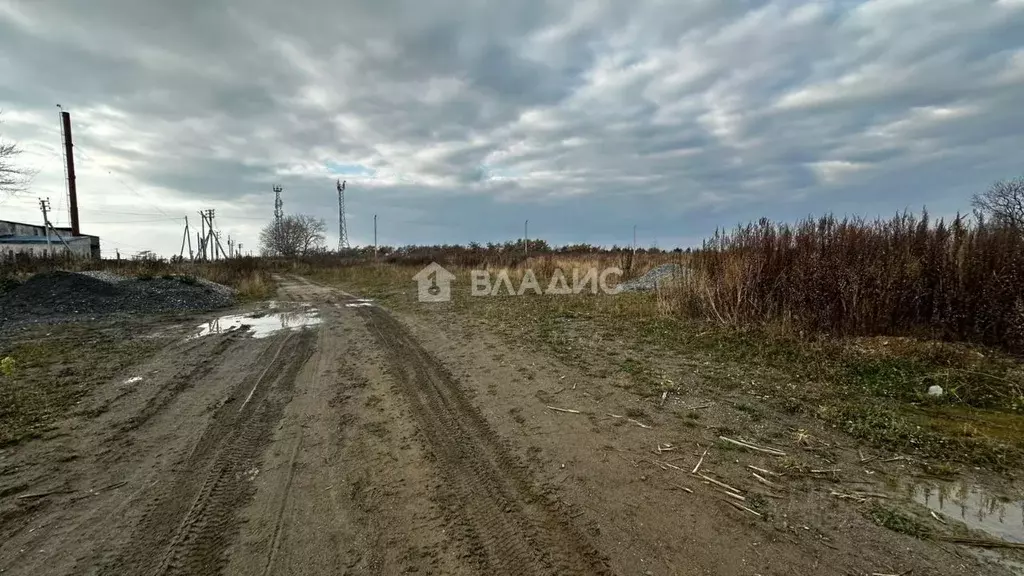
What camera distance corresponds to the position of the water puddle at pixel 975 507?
2.42 m

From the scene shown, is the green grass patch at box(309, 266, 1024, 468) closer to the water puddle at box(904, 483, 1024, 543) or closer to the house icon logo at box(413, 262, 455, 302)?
the water puddle at box(904, 483, 1024, 543)

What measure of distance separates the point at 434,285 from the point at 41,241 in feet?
122

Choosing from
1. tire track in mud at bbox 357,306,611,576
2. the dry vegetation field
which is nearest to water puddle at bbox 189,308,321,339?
the dry vegetation field

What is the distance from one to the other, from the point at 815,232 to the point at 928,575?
6.73 m

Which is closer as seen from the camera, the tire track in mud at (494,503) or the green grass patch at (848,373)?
the tire track in mud at (494,503)

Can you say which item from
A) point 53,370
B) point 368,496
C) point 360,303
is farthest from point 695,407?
point 360,303

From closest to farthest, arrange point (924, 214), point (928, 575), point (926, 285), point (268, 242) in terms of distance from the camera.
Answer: point (928, 575) < point (926, 285) < point (924, 214) < point (268, 242)

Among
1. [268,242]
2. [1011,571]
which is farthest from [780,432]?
[268,242]

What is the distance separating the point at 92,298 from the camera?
1148 centimetres

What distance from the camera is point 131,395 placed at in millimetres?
4852

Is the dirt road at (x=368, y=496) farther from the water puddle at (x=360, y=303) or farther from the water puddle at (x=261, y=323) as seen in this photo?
the water puddle at (x=360, y=303)

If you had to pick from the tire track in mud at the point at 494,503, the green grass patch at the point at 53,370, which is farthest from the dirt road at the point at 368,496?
the green grass patch at the point at 53,370

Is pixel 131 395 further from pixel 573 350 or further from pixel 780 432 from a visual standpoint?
pixel 780 432

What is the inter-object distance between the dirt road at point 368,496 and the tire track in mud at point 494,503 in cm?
1
